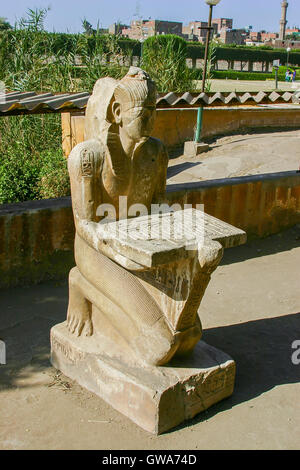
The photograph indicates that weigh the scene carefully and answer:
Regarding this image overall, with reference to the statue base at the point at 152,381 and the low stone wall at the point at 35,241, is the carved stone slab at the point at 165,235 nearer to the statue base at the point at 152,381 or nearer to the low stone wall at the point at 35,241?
the statue base at the point at 152,381

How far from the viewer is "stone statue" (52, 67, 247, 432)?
2824 millimetres

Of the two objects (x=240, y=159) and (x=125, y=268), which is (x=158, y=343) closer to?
(x=125, y=268)

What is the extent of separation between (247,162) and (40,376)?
719cm

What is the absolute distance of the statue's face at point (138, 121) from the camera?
282 centimetres

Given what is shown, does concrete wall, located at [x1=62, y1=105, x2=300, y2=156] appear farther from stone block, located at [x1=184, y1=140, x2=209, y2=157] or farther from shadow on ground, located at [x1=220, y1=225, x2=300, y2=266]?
shadow on ground, located at [x1=220, y1=225, x2=300, y2=266]

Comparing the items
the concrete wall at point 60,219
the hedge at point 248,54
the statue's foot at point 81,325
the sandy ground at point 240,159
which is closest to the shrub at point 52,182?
the sandy ground at point 240,159

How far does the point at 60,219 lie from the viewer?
189 inches

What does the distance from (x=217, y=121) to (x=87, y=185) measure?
9456 mm

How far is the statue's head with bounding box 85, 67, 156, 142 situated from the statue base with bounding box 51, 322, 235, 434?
53.3 inches

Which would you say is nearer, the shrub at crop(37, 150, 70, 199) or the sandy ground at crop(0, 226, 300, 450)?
the sandy ground at crop(0, 226, 300, 450)

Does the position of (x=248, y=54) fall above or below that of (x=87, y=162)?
above

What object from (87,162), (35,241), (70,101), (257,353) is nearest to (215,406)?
(257,353)

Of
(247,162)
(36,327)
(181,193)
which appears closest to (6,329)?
(36,327)

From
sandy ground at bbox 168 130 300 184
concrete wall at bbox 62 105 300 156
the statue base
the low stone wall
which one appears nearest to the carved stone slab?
the statue base
